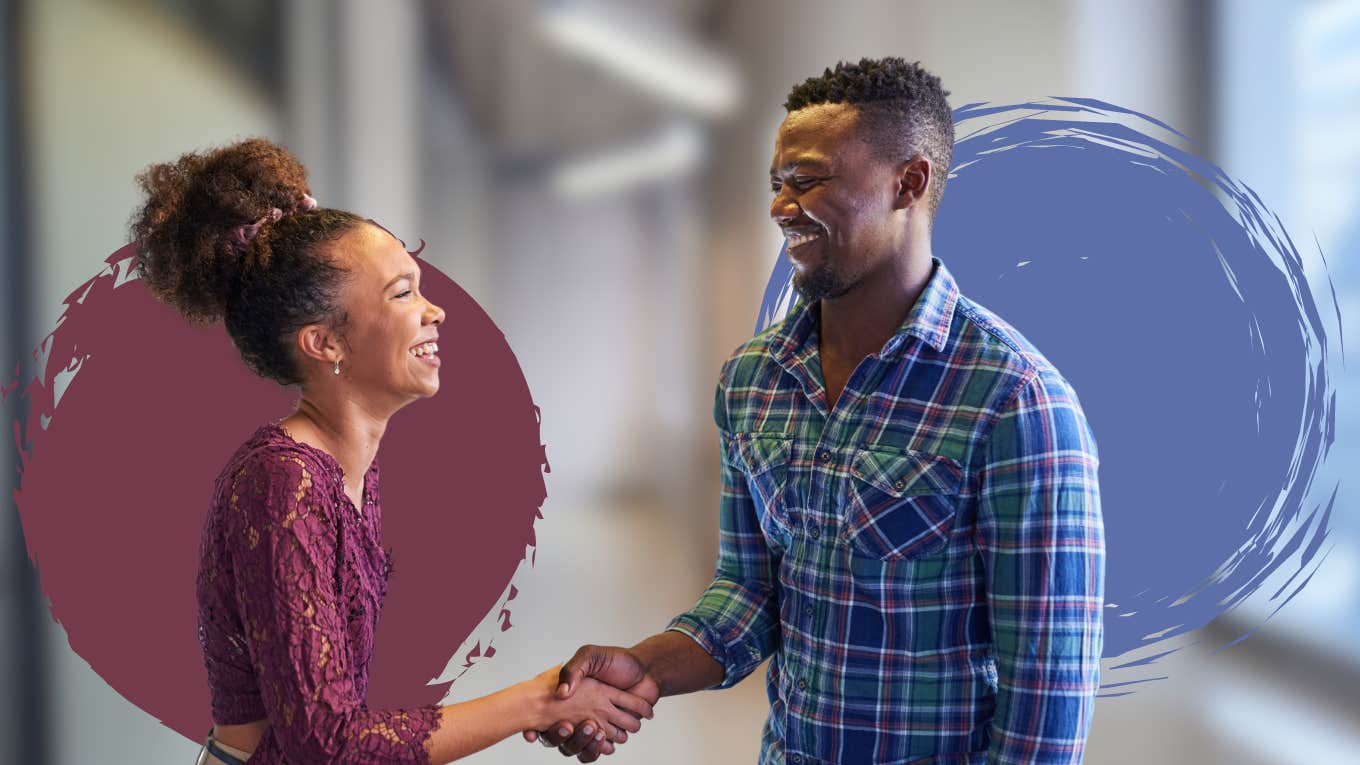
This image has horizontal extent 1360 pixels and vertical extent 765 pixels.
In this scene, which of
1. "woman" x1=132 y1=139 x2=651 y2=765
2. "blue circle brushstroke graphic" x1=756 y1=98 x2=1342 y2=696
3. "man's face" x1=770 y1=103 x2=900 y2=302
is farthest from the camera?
"blue circle brushstroke graphic" x1=756 y1=98 x2=1342 y2=696

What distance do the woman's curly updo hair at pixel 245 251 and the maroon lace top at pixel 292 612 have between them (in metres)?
0.19

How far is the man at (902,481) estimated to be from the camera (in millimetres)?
1330

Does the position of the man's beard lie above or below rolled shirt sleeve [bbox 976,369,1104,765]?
above

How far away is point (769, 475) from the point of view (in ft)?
5.24

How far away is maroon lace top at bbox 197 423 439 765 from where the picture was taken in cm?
141

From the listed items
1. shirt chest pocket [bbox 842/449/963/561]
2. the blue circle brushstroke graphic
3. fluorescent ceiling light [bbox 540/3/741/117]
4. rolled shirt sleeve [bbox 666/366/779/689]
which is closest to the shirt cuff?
rolled shirt sleeve [bbox 666/366/779/689]

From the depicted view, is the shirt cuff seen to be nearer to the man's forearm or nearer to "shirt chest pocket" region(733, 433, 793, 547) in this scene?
the man's forearm

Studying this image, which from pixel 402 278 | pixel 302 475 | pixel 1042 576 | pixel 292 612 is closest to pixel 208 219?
pixel 402 278

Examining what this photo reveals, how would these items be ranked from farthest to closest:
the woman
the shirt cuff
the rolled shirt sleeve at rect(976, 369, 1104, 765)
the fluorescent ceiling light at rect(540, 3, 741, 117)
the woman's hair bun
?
the fluorescent ceiling light at rect(540, 3, 741, 117) → the shirt cuff → the woman's hair bun → the woman → the rolled shirt sleeve at rect(976, 369, 1104, 765)

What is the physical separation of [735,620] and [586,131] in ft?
4.08

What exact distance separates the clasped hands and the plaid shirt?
27 centimetres

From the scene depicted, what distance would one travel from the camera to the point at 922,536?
141cm

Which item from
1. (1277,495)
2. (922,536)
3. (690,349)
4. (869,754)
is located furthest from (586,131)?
(1277,495)

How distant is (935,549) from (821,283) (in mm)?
420
